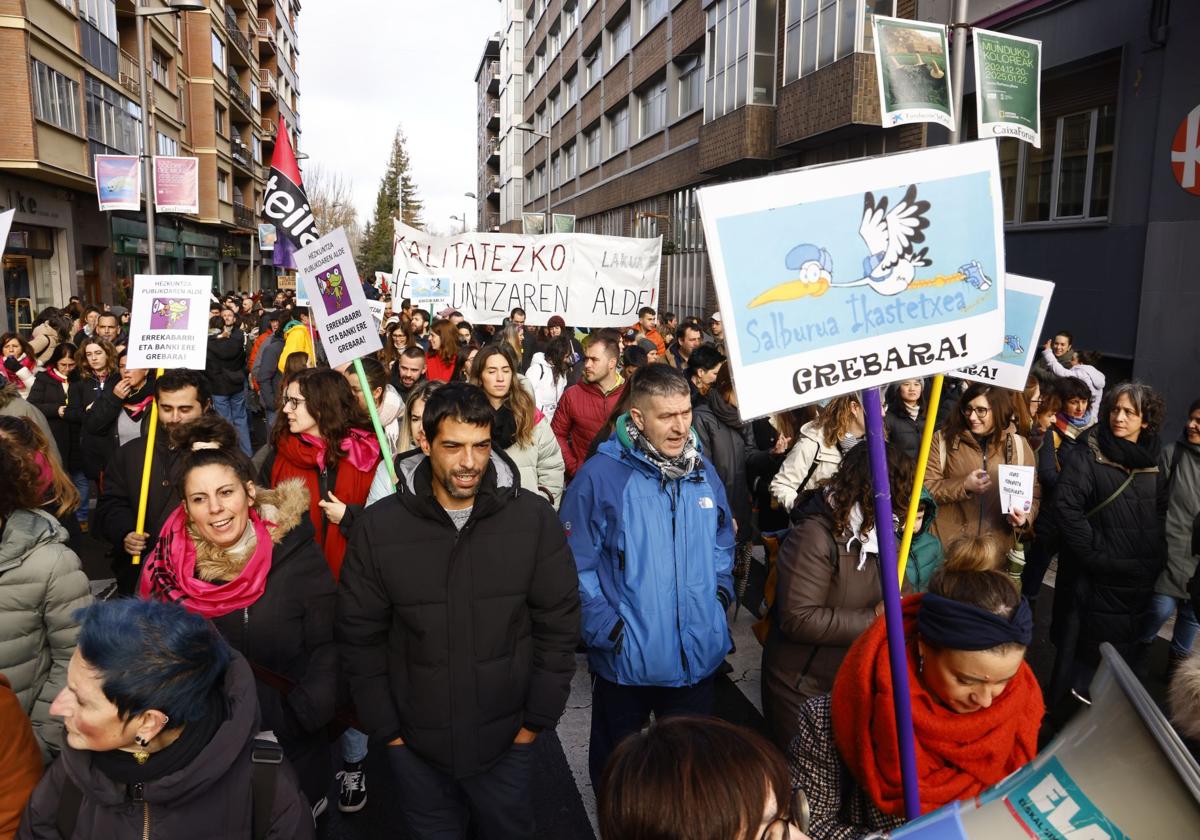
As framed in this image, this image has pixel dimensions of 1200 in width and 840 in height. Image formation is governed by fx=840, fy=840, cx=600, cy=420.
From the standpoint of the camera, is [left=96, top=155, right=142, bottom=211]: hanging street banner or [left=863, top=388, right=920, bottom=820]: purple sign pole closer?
[left=863, top=388, right=920, bottom=820]: purple sign pole

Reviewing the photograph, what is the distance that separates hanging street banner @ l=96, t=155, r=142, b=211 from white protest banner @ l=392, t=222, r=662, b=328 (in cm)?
737

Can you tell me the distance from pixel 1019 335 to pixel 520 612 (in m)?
2.84

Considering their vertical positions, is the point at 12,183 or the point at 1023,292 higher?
the point at 12,183

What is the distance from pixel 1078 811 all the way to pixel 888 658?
1037 millimetres

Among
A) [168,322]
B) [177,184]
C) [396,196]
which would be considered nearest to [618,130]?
[177,184]

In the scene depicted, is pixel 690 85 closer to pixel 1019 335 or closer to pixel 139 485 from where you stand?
pixel 1019 335

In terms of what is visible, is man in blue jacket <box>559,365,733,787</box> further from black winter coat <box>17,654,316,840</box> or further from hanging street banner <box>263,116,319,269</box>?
hanging street banner <box>263,116,319,269</box>

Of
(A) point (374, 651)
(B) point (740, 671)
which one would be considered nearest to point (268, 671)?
(A) point (374, 651)

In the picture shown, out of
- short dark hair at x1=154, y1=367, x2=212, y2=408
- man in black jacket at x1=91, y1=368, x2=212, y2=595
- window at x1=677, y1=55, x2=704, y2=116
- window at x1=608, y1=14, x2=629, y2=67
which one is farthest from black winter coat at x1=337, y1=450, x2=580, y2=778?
window at x1=608, y1=14, x2=629, y2=67

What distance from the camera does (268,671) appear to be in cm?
279

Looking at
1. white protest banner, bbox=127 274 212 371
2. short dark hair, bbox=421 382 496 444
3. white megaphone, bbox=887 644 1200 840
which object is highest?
white protest banner, bbox=127 274 212 371

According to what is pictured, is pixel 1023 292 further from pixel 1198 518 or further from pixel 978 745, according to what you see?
pixel 978 745

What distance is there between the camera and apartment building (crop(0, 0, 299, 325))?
66.0ft

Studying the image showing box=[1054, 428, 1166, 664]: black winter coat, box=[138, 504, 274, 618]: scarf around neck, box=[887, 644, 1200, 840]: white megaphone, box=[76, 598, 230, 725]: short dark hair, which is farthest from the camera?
box=[1054, 428, 1166, 664]: black winter coat
